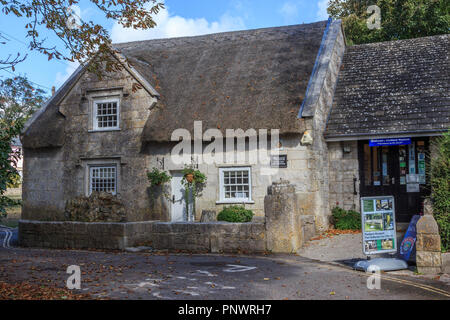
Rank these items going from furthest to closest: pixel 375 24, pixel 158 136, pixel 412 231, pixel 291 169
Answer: pixel 375 24
pixel 158 136
pixel 291 169
pixel 412 231

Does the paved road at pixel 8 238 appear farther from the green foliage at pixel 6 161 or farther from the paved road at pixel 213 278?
the green foliage at pixel 6 161

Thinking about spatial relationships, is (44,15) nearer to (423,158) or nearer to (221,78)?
(221,78)

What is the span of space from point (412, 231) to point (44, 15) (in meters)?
8.80

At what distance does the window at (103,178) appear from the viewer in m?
17.6

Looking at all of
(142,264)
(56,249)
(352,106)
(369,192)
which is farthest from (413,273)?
(56,249)

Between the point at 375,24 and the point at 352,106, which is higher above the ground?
the point at 375,24

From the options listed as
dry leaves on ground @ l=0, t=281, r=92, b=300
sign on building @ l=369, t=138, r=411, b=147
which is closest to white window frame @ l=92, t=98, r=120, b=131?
sign on building @ l=369, t=138, r=411, b=147

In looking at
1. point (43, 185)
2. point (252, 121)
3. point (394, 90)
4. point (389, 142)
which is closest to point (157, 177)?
point (252, 121)

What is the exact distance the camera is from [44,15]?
28.5 feet

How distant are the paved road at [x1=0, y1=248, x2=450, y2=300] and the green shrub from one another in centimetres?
308

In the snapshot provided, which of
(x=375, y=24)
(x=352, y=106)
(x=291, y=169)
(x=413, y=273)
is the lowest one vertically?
(x=413, y=273)

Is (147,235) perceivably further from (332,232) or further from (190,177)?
(332,232)

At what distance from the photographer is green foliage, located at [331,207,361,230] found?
15586 millimetres

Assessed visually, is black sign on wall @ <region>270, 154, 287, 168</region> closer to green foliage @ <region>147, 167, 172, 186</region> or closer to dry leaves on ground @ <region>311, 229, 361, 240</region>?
dry leaves on ground @ <region>311, 229, 361, 240</region>
